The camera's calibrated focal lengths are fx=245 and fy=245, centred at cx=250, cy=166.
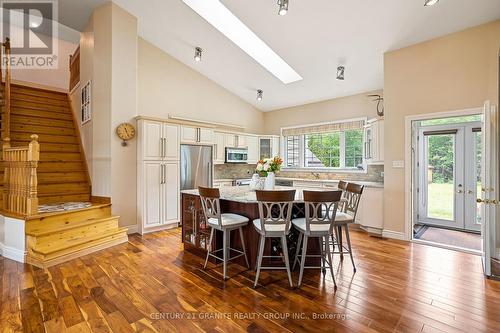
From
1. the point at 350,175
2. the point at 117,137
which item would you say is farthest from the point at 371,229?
the point at 117,137

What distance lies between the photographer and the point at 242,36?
15.1 ft

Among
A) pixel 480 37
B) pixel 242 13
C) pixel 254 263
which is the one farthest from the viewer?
pixel 242 13

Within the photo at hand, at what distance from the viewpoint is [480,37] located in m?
3.35

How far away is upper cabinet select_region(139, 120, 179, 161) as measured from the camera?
436 centimetres

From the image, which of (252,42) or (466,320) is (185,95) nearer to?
(252,42)

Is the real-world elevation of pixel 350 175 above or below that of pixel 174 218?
above

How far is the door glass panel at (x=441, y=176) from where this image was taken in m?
4.84

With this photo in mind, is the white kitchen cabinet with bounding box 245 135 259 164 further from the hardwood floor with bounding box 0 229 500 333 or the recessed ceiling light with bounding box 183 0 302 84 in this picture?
the hardwood floor with bounding box 0 229 500 333

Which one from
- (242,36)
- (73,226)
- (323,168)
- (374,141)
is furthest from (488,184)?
(73,226)

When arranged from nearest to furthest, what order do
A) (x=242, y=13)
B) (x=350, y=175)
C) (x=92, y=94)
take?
(x=242, y=13) → (x=92, y=94) → (x=350, y=175)

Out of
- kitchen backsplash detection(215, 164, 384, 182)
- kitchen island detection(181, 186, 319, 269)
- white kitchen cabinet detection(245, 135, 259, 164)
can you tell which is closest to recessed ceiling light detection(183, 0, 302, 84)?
white kitchen cabinet detection(245, 135, 259, 164)

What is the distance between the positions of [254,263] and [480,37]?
14.0 ft

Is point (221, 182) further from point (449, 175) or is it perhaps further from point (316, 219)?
point (449, 175)

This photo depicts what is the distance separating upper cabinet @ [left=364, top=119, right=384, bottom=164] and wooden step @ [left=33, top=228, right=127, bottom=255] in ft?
15.0
